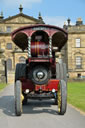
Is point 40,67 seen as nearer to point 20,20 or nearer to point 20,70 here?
point 20,70

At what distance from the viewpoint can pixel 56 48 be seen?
13.7m

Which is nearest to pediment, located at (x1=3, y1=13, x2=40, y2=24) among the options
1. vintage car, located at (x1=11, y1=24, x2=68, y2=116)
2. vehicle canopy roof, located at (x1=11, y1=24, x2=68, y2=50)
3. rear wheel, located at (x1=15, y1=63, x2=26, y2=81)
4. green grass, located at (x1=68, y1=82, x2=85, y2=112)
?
green grass, located at (x1=68, y1=82, x2=85, y2=112)

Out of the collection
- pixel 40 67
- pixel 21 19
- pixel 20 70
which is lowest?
pixel 20 70

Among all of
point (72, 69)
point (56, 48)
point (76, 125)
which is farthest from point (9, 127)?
point (72, 69)

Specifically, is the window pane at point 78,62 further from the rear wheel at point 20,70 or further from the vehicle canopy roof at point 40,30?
the vehicle canopy roof at point 40,30

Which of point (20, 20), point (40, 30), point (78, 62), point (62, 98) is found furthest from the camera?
point (20, 20)

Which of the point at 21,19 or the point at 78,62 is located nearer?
the point at 78,62

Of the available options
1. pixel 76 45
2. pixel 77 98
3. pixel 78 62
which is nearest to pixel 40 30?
pixel 77 98

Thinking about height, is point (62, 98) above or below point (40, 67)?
below

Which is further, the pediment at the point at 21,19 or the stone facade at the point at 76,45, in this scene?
the pediment at the point at 21,19

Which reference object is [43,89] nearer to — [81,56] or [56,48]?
[56,48]

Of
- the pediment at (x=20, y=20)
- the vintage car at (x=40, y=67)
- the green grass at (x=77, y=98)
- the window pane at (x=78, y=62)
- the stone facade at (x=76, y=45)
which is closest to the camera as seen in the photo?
the vintage car at (x=40, y=67)

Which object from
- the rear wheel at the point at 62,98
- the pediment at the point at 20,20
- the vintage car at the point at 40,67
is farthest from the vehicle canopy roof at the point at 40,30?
the pediment at the point at 20,20

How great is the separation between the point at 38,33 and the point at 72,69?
180 ft
